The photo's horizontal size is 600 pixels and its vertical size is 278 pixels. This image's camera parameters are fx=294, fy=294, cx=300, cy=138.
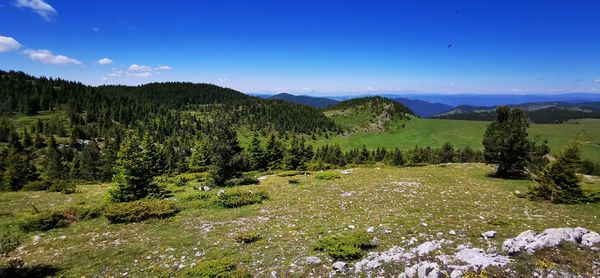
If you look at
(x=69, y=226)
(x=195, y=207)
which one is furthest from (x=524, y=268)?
(x=69, y=226)

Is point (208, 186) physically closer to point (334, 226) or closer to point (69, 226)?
point (69, 226)

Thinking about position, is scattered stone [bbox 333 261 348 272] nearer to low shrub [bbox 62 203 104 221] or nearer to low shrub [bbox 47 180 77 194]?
low shrub [bbox 62 203 104 221]

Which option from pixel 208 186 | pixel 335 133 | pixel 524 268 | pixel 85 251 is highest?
pixel 524 268

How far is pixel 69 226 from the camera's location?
69.2 feet

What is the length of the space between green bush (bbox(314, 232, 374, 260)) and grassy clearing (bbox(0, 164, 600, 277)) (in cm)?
42

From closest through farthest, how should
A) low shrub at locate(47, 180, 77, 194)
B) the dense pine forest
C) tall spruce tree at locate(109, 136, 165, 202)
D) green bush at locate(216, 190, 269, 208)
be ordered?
1. green bush at locate(216, 190, 269, 208)
2. tall spruce tree at locate(109, 136, 165, 202)
3. low shrub at locate(47, 180, 77, 194)
4. the dense pine forest

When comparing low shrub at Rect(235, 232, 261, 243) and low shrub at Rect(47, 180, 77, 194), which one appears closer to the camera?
low shrub at Rect(235, 232, 261, 243)

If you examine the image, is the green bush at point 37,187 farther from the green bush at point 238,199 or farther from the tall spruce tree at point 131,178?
the green bush at point 238,199

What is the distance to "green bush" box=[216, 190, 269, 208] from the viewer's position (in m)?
25.6

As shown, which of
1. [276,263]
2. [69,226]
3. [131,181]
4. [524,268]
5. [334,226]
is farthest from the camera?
[131,181]

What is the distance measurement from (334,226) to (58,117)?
175 metres

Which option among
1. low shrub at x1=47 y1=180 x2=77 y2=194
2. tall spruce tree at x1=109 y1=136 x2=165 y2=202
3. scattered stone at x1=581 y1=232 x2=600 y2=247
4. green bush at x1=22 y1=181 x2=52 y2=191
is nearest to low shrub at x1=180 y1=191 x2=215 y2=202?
tall spruce tree at x1=109 y1=136 x2=165 y2=202

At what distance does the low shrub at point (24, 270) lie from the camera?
41.2 feet

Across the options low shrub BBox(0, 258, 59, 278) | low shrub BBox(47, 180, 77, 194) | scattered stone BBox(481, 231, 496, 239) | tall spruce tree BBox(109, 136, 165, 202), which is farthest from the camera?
low shrub BBox(47, 180, 77, 194)
